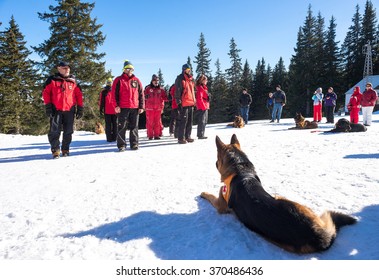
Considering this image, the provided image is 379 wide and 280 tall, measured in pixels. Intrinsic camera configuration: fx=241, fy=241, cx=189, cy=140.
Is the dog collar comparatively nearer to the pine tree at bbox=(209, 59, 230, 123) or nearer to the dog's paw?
the dog's paw

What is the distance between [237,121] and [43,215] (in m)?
13.1

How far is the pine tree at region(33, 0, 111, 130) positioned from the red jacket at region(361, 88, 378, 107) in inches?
800

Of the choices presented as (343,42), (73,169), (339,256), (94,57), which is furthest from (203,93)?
(343,42)

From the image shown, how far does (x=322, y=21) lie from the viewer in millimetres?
49062

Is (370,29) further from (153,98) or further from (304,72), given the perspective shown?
(153,98)

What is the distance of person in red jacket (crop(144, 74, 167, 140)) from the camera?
30.9 feet

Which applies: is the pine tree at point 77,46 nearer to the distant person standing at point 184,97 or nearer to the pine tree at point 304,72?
the distant person standing at point 184,97

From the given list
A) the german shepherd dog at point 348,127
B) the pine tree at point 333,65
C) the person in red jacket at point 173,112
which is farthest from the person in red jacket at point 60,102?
the pine tree at point 333,65

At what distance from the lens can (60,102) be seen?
6.26 m

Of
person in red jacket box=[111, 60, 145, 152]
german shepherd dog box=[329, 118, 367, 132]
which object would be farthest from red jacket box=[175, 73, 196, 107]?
german shepherd dog box=[329, 118, 367, 132]

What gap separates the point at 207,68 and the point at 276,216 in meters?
53.9

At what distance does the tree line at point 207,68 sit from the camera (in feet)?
70.3

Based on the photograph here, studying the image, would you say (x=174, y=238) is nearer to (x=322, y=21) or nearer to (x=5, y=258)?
(x=5, y=258)

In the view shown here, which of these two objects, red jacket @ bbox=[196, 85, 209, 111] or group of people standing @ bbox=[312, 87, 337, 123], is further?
group of people standing @ bbox=[312, 87, 337, 123]
